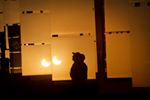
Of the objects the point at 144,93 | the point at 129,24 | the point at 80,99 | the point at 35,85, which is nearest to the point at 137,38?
the point at 129,24

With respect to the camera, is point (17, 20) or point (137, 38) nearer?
point (137, 38)

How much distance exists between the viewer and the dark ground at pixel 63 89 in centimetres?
823

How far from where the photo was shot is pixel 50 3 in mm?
9211

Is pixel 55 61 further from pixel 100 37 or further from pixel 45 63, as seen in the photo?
pixel 100 37

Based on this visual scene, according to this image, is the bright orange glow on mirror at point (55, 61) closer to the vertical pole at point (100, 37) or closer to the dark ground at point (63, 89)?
the dark ground at point (63, 89)

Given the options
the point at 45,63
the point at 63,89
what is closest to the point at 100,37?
the point at 63,89

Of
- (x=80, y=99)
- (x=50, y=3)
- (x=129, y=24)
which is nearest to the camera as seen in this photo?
(x=80, y=99)

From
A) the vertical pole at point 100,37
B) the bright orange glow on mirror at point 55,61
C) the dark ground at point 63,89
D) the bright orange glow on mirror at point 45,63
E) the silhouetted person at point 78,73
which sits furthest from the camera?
the bright orange glow on mirror at point 45,63

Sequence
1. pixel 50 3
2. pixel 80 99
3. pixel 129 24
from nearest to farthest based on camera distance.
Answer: pixel 80 99 < pixel 129 24 < pixel 50 3

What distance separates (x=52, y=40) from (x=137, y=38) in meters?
1.92

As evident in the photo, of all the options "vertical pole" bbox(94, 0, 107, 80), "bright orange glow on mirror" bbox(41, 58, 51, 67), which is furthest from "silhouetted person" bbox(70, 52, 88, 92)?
"bright orange glow on mirror" bbox(41, 58, 51, 67)

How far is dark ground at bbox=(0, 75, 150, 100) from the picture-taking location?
8.23 metres

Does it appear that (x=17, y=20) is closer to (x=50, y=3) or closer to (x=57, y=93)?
(x=50, y=3)

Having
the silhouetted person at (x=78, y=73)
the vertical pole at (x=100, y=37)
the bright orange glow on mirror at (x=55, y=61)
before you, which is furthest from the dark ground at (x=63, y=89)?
the bright orange glow on mirror at (x=55, y=61)
